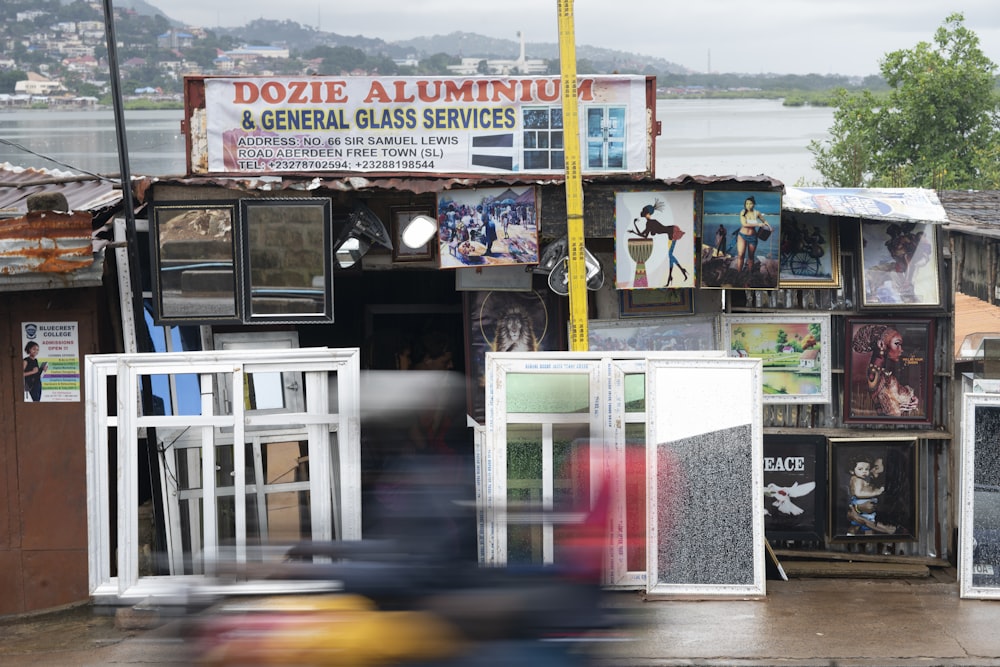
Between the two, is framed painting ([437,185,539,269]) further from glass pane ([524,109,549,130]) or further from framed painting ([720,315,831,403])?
framed painting ([720,315,831,403])

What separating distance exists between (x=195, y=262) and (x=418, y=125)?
183 centimetres

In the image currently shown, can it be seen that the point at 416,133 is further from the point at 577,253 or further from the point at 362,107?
the point at 577,253

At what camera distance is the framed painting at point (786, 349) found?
847cm

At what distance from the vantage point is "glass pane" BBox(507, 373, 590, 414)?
23.5 feet

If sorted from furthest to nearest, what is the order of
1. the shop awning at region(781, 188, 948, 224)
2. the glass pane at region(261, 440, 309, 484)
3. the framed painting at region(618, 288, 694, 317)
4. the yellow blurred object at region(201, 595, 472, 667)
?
1. the framed painting at region(618, 288, 694, 317)
2. the shop awning at region(781, 188, 948, 224)
3. the glass pane at region(261, 440, 309, 484)
4. the yellow blurred object at region(201, 595, 472, 667)

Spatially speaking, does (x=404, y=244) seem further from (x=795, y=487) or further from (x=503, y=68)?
(x=795, y=487)

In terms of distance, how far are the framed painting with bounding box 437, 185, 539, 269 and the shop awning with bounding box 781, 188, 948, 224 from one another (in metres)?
1.82

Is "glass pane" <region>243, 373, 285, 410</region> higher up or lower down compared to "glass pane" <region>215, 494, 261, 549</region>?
higher up

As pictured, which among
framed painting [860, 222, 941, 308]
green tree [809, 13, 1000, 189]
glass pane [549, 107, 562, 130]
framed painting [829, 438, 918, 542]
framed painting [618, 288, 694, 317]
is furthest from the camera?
green tree [809, 13, 1000, 189]

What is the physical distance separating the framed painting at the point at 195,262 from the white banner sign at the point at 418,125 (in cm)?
41

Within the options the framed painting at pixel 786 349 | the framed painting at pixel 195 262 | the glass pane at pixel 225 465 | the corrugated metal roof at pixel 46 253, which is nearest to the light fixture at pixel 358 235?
the framed painting at pixel 195 262

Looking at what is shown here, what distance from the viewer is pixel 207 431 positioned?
22.7 feet

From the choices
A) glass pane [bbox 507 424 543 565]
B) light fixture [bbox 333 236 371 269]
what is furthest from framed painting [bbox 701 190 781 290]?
light fixture [bbox 333 236 371 269]

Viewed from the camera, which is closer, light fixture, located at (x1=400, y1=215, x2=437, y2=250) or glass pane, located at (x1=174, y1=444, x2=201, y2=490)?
glass pane, located at (x1=174, y1=444, x2=201, y2=490)
